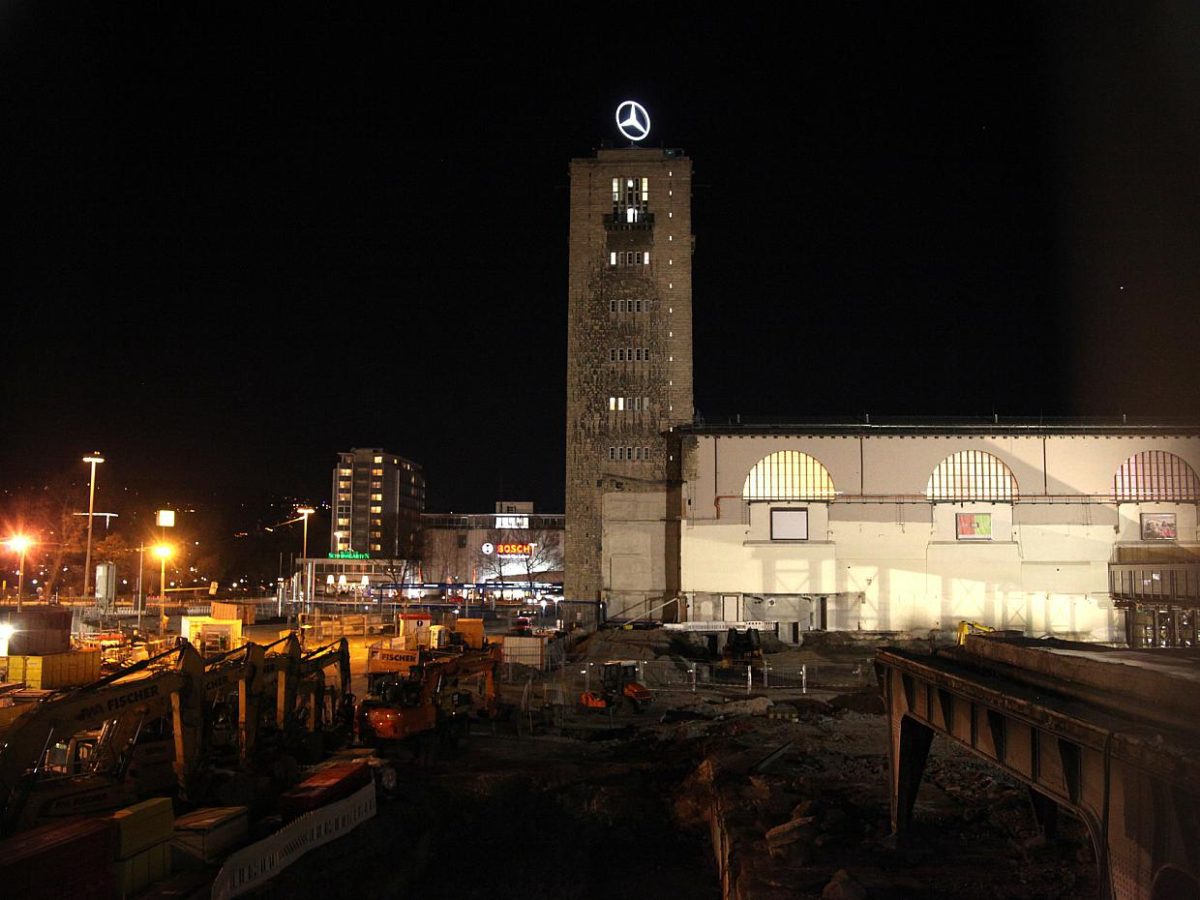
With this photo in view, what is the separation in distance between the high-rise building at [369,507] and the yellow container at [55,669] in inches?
5872

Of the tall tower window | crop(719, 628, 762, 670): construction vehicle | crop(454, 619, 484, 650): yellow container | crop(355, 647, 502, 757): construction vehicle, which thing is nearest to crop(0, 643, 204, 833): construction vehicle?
crop(355, 647, 502, 757): construction vehicle

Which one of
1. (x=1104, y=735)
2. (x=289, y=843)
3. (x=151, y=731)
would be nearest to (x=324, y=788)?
(x=289, y=843)

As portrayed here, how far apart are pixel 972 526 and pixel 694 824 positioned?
125 ft

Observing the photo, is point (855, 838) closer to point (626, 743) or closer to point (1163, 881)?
point (1163, 881)

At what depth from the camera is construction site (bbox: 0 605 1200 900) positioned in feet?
29.7

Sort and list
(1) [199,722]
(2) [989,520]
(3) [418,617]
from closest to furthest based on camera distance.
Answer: (1) [199,722] → (3) [418,617] → (2) [989,520]

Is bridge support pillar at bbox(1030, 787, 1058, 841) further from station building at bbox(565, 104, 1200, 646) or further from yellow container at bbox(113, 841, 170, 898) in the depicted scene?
station building at bbox(565, 104, 1200, 646)

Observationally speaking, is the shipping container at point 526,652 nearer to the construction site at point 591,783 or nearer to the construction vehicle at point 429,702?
the construction site at point 591,783

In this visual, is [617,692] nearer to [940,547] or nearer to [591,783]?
[591,783]

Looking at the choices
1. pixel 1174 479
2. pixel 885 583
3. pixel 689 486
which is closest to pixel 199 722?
pixel 689 486

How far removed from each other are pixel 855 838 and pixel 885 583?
130 ft

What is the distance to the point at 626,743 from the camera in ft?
84.0

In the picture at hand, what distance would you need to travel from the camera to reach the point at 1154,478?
171 ft

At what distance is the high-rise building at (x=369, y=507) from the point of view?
177125 millimetres
